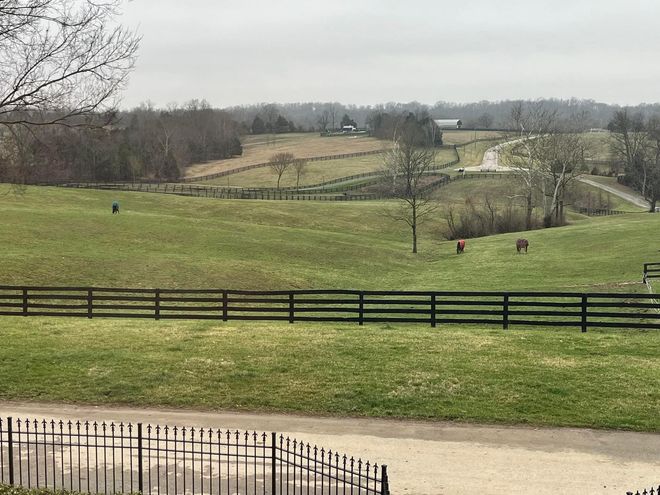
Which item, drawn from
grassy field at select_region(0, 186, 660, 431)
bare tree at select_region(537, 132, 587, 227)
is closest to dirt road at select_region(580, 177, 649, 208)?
bare tree at select_region(537, 132, 587, 227)

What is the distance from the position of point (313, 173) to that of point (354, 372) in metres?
105

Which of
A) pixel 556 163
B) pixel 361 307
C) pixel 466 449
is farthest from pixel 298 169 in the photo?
pixel 466 449

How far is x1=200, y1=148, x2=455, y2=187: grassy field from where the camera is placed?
11154cm

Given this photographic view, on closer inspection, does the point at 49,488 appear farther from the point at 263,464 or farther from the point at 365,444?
the point at 365,444

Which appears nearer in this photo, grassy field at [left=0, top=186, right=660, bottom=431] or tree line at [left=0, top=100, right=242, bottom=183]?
grassy field at [left=0, top=186, right=660, bottom=431]

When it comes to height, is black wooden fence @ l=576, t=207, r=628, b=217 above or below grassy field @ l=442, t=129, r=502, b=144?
→ below

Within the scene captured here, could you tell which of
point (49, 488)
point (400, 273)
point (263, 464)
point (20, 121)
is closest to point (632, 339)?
point (263, 464)

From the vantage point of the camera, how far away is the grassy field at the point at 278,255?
33.5m

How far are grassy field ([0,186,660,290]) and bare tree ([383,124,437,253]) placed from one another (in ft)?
12.2

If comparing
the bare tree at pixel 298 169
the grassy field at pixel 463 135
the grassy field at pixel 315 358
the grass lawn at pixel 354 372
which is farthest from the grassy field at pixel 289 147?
the grass lawn at pixel 354 372

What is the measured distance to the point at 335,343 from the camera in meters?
18.9

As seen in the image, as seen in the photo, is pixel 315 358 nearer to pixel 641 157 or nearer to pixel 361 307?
pixel 361 307

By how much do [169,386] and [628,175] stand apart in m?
106

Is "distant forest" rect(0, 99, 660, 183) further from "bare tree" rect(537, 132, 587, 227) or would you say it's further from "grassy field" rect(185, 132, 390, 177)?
"bare tree" rect(537, 132, 587, 227)
